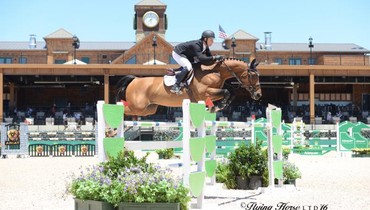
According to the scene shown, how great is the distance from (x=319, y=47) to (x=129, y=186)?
57.9 m

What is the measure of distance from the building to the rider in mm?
25720

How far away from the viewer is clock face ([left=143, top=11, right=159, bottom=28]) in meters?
60.8

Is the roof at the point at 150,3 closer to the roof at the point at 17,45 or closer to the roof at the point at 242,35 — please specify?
the roof at the point at 242,35

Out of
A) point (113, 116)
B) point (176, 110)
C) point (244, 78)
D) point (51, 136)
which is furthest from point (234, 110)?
point (113, 116)

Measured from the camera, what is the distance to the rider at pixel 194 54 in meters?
9.73

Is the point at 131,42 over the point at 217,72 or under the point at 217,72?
over

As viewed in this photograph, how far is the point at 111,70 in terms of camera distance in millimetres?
36750

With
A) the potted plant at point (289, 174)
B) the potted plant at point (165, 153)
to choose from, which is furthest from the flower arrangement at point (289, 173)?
the potted plant at point (165, 153)

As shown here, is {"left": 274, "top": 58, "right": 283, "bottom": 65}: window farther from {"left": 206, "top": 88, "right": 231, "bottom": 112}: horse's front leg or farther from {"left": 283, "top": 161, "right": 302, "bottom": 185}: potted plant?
{"left": 206, "top": 88, "right": 231, "bottom": 112}: horse's front leg

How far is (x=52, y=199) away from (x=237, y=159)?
3.43 metres

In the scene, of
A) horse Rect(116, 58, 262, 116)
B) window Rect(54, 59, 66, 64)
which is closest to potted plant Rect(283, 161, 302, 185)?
horse Rect(116, 58, 262, 116)

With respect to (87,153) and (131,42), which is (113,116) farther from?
(131,42)

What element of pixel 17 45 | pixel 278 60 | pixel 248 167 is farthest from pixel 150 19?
pixel 248 167

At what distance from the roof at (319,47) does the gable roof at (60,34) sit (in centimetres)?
1846
